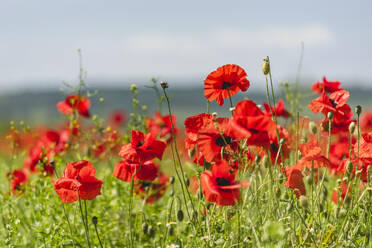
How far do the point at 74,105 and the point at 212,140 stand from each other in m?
1.64

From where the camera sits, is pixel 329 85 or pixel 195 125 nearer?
pixel 195 125

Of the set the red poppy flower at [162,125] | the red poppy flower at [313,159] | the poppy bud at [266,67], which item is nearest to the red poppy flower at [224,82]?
the poppy bud at [266,67]

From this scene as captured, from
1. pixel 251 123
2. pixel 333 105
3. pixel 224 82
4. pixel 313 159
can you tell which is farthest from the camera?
pixel 333 105

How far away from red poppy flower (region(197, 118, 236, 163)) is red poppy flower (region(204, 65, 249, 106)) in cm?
22

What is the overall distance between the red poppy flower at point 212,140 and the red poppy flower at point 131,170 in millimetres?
388

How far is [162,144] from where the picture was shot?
71.8 inches

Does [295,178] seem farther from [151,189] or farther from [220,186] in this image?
[151,189]

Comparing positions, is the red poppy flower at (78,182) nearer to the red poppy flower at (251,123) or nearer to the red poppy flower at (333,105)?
the red poppy flower at (251,123)

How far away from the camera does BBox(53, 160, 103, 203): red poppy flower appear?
1661 millimetres

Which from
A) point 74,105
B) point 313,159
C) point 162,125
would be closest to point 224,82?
point 313,159

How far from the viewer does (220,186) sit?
1379 mm

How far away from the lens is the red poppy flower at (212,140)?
1492 mm

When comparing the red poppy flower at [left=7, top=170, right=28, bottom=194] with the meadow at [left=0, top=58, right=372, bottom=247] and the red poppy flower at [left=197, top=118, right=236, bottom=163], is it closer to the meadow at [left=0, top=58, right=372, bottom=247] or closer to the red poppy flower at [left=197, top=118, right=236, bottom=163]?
the meadow at [left=0, top=58, right=372, bottom=247]

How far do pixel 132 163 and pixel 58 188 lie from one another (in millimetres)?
321
